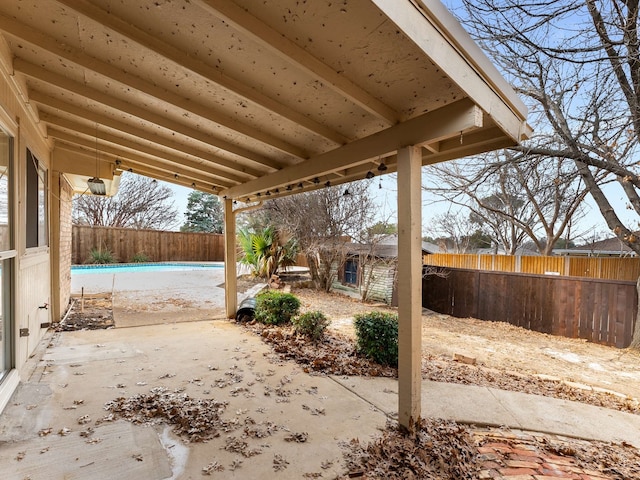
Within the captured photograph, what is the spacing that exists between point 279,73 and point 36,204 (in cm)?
382

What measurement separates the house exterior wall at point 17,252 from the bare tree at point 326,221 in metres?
7.18

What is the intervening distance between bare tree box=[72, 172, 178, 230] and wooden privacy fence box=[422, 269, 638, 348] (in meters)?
15.1

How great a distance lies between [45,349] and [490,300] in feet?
30.1

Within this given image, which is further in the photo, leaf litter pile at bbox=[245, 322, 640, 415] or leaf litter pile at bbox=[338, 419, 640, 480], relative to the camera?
leaf litter pile at bbox=[245, 322, 640, 415]

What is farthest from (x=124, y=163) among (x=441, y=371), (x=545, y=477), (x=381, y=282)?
(x=381, y=282)

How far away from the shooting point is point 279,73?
2.49 m

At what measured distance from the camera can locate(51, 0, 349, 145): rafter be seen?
2.04 metres

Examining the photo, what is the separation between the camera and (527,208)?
13234 mm

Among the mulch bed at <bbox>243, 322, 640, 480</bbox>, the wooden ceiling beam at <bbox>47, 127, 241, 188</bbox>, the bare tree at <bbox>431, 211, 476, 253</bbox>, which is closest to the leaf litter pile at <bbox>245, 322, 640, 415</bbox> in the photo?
the mulch bed at <bbox>243, 322, 640, 480</bbox>

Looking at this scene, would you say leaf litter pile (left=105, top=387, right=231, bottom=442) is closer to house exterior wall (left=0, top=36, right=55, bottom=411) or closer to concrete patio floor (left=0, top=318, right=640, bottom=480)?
concrete patio floor (left=0, top=318, right=640, bottom=480)

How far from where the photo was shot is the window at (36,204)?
12.7ft

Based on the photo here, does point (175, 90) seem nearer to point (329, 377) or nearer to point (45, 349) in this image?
point (329, 377)

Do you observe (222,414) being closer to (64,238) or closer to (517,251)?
(64,238)

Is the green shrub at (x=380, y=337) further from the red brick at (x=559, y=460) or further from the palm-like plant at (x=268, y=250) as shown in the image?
the palm-like plant at (x=268, y=250)
